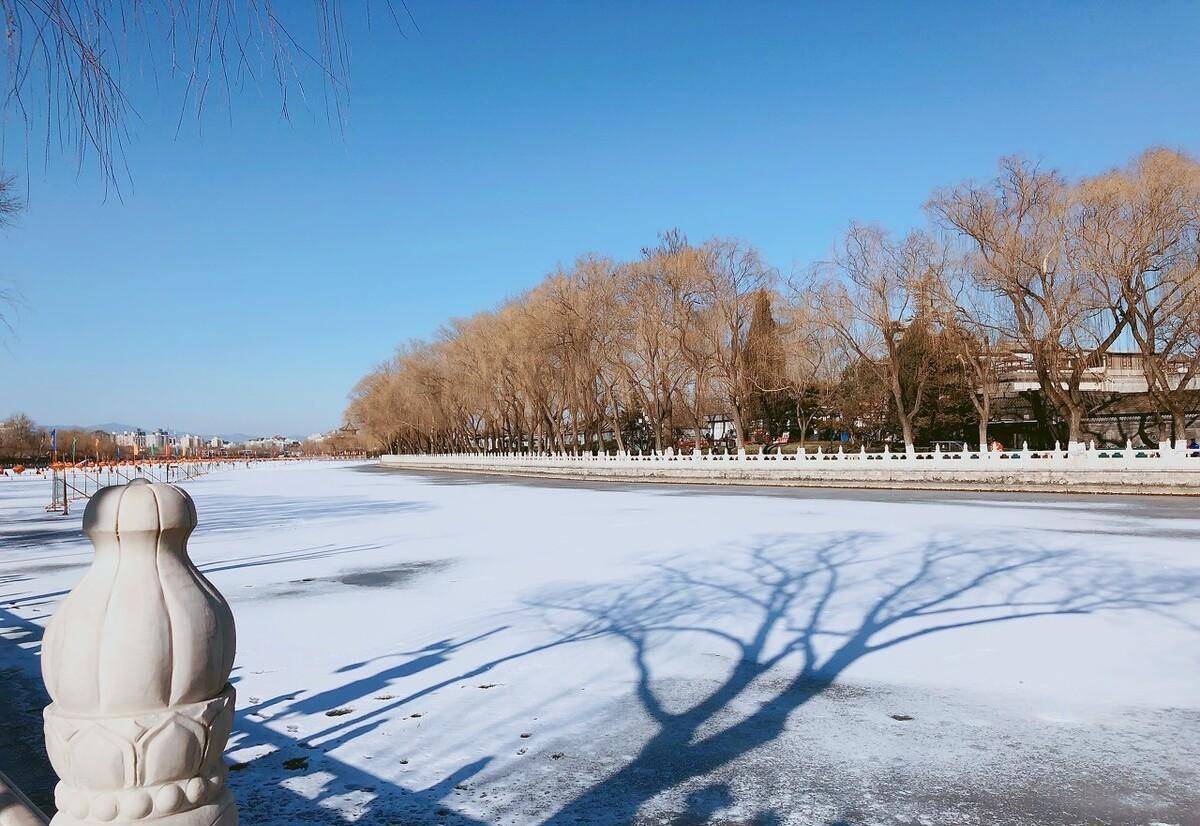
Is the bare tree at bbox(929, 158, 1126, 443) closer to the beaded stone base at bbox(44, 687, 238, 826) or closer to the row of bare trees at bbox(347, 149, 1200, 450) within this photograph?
the row of bare trees at bbox(347, 149, 1200, 450)

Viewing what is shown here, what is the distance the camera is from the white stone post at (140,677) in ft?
4.91

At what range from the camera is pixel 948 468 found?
116 feet

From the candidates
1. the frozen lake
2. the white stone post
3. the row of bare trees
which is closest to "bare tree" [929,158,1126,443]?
the row of bare trees

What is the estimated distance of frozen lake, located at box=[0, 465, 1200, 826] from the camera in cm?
438

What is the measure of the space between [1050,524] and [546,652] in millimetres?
14467

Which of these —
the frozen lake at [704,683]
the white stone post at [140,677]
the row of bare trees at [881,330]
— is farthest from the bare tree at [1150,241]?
the white stone post at [140,677]

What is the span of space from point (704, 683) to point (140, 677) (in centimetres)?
546

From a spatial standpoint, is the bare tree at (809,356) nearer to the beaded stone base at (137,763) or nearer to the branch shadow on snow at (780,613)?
the branch shadow on snow at (780,613)

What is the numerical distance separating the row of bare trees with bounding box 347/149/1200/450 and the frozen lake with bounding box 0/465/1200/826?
955 inches

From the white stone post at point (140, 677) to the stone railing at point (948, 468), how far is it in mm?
34387

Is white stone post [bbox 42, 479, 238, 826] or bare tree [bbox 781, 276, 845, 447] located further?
bare tree [bbox 781, 276, 845, 447]

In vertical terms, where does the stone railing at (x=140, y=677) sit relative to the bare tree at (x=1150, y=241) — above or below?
→ below

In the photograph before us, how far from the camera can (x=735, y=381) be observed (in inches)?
1913

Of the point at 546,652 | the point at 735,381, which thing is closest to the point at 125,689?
the point at 546,652
